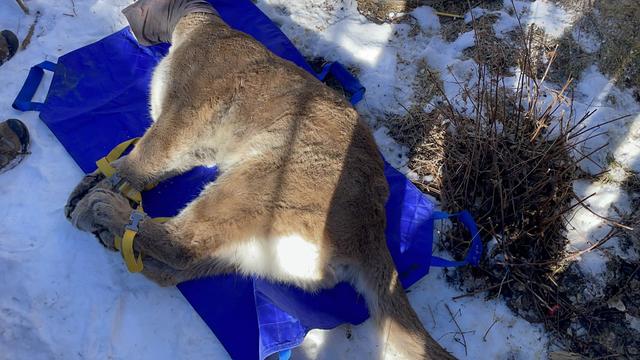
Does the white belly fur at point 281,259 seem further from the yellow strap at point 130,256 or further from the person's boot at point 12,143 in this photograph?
the person's boot at point 12,143

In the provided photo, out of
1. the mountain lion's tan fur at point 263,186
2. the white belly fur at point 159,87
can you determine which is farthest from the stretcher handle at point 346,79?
the white belly fur at point 159,87

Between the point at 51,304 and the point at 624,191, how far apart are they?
15.1 ft

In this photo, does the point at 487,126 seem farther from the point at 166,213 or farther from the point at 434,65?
the point at 166,213

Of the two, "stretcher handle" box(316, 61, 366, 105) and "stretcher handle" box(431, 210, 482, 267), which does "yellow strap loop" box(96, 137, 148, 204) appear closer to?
"stretcher handle" box(316, 61, 366, 105)

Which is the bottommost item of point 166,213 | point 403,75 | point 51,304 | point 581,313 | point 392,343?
point 51,304

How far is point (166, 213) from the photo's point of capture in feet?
12.1

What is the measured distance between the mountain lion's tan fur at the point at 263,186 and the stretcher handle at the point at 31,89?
37.5 inches

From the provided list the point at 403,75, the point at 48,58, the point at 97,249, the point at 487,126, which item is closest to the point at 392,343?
the point at 487,126

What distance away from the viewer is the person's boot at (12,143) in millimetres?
3658

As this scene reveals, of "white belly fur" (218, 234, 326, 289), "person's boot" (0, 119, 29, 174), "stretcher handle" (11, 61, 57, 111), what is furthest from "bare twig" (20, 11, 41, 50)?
"white belly fur" (218, 234, 326, 289)

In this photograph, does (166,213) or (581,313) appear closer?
(581,313)

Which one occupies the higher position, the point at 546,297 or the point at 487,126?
the point at 487,126

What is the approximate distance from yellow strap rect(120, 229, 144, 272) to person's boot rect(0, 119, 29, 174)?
4.42 feet

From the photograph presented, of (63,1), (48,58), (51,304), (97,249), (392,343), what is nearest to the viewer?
(392,343)
